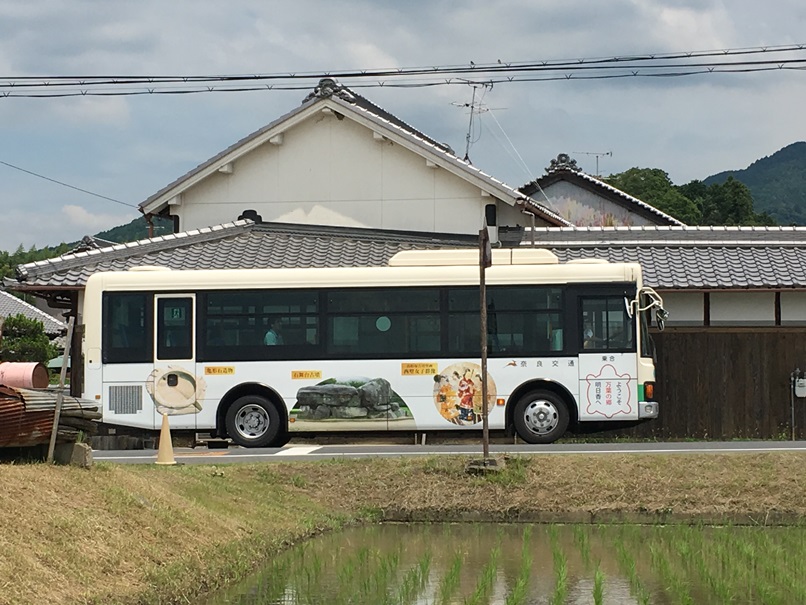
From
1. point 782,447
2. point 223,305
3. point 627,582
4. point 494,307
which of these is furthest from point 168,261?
point 627,582

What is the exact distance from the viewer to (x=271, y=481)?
1460 cm

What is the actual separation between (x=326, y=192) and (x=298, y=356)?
363 inches

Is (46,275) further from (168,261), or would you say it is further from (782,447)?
(782,447)

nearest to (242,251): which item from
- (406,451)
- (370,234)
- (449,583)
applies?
(370,234)

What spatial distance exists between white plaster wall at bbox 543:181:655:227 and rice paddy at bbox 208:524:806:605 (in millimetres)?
32531

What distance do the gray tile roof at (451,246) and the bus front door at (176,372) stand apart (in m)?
3.50

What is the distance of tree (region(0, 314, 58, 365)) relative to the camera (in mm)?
44219

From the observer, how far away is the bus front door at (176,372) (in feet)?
64.9

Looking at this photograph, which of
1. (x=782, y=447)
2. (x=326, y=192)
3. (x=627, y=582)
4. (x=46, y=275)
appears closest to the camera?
(x=627, y=582)

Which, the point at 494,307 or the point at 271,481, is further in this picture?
the point at 494,307

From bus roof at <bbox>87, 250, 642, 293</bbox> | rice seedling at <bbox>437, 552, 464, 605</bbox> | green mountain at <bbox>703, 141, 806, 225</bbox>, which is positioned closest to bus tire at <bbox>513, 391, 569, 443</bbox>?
bus roof at <bbox>87, 250, 642, 293</bbox>

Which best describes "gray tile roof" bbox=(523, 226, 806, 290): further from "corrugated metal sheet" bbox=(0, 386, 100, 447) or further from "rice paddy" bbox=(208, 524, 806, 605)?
"corrugated metal sheet" bbox=(0, 386, 100, 447)

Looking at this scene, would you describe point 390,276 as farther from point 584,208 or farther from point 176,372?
point 584,208

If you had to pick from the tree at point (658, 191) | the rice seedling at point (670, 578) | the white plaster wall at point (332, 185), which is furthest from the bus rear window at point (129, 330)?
the tree at point (658, 191)
